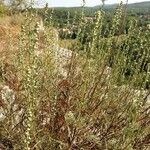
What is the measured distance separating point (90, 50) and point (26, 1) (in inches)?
28.8

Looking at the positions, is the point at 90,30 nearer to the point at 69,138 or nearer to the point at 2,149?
the point at 69,138

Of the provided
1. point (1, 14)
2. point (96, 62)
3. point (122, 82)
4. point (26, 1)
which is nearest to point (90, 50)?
point (96, 62)

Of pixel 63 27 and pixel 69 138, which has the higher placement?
pixel 63 27

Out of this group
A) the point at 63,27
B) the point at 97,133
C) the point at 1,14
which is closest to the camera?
the point at 97,133

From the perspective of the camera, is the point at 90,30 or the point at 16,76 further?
the point at 16,76

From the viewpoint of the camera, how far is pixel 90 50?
4.08 metres

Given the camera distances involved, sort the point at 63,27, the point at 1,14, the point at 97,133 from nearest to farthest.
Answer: the point at 97,133, the point at 63,27, the point at 1,14

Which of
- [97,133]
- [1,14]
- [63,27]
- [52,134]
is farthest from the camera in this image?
[1,14]

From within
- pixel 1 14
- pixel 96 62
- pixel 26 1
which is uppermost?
pixel 26 1

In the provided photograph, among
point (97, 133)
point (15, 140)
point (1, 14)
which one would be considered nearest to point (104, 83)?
point (97, 133)

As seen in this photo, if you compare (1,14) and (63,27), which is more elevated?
(63,27)

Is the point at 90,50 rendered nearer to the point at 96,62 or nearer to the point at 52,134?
the point at 96,62

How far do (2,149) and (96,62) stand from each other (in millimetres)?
1126

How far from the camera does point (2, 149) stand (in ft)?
13.3
